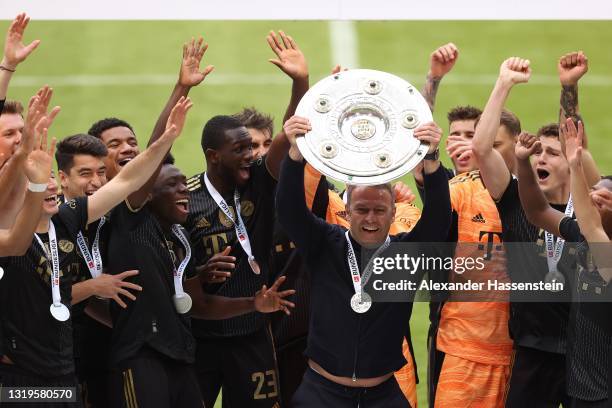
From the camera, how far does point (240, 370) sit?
782 centimetres

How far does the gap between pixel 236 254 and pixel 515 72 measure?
1.87m

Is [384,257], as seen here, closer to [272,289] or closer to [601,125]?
[272,289]

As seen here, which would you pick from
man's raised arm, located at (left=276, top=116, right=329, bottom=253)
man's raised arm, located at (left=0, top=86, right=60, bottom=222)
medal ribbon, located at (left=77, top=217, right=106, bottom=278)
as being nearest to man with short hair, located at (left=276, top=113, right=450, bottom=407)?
man's raised arm, located at (left=276, top=116, right=329, bottom=253)

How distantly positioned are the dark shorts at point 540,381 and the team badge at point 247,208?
173 centimetres

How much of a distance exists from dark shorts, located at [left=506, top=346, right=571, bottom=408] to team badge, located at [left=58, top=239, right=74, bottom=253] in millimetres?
2614

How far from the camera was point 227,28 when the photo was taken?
55.6 ft

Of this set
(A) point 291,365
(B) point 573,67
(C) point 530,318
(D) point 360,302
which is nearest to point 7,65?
(D) point 360,302

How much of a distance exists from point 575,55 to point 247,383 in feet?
8.51

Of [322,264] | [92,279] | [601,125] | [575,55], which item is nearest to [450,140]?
[575,55]

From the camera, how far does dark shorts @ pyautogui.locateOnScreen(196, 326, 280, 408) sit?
308 inches

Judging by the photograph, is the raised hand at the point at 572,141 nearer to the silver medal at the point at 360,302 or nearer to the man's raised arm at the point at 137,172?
the silver medal at the point at 360,302

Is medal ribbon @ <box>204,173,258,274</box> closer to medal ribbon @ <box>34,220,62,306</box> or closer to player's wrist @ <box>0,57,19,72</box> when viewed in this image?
medal ribbon @ <box>34,220,62,306</box>

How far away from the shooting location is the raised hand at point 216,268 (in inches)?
299

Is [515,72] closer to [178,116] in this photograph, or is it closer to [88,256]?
[178,116]
